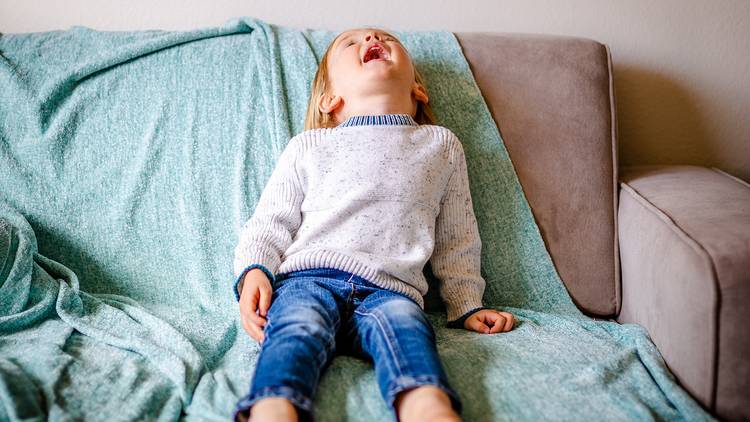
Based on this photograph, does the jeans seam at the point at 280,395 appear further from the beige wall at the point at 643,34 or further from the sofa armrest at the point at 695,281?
the beige wall at the point at 643,34

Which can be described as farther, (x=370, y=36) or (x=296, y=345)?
(x=370, y=36)

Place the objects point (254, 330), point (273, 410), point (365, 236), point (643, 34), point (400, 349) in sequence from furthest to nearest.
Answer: point (643, 34) < point (365, 236) < point (254, 330) < point (400, 349) < point (273, 410)

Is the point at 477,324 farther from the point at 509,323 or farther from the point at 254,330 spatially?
the point at 254,330

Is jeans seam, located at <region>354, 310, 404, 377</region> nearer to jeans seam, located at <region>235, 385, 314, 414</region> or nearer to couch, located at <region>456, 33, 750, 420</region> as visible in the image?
jeans seam, located at <region>235, 385, 314, 414</region>

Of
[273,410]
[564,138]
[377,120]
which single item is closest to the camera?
[273,410]

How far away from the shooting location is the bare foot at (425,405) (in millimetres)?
719

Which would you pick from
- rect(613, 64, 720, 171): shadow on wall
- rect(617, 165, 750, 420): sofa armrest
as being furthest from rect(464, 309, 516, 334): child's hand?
rect(613, 64, 720, 171): shadow on wall

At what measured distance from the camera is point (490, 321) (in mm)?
1073

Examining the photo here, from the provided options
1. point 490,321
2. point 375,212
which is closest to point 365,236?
point 375,212

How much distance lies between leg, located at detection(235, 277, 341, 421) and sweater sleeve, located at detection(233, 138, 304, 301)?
0.06 metres

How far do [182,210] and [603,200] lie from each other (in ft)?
2.94

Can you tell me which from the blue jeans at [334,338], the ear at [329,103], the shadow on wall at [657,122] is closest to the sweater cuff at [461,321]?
the blue jeans at [334,338]

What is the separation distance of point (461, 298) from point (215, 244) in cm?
51

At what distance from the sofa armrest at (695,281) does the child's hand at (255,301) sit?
669mm
